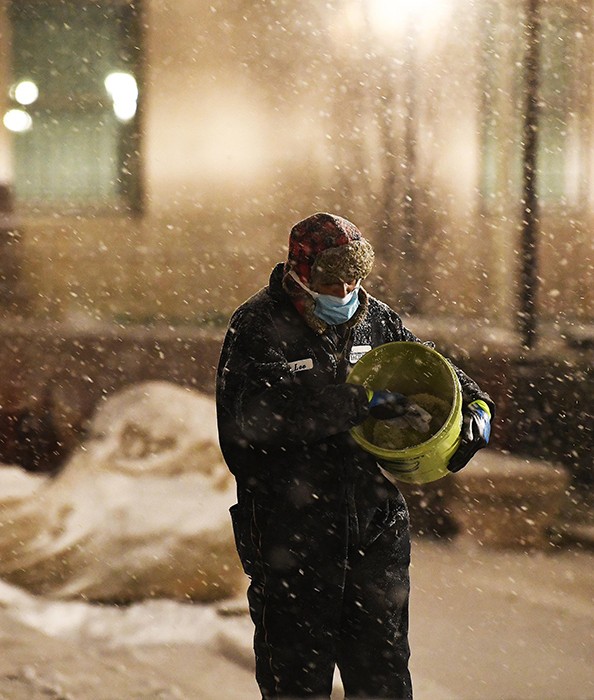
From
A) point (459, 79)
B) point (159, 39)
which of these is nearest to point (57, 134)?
point (159, 39)

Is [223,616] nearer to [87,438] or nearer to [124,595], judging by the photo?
[124,595]

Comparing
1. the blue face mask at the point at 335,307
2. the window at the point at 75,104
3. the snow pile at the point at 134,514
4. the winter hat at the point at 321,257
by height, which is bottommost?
the snow pile at the point at 134,514

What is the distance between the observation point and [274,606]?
243 centimetres

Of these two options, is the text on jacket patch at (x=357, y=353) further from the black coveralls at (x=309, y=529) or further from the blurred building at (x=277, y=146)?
the blurred building at (x=277, y=146)

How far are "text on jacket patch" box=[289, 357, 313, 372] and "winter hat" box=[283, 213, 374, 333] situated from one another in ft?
0.28

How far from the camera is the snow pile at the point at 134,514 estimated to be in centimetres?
440

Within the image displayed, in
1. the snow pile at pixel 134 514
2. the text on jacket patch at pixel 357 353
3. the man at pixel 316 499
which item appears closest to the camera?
the man at pixel 316 499

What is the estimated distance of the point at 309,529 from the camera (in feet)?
7.84

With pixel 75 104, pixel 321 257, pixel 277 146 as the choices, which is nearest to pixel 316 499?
pixel 321 257

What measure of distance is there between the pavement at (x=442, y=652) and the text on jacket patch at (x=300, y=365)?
5.72 feet

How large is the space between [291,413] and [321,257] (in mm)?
410

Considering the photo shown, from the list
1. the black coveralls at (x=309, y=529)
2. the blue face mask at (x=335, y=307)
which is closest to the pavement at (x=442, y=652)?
the black coveralls at (x=309, y=529)

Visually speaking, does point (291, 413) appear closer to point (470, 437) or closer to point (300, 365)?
point (300, 365)

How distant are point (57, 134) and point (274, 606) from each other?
418cm
